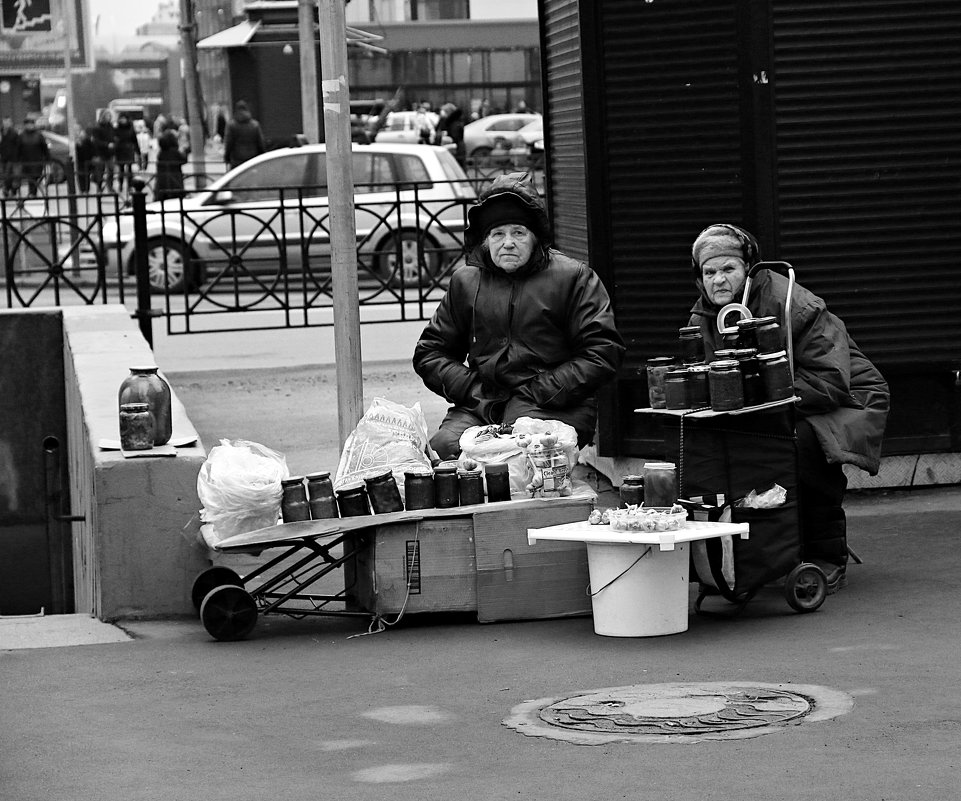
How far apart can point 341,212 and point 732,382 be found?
2.29 metres

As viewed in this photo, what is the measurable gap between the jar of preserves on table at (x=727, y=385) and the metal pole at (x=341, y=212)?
2067 mm

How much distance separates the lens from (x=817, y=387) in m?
6.57

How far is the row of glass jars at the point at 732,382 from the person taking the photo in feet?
20.4

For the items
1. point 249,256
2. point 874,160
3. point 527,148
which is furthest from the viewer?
point 527,148

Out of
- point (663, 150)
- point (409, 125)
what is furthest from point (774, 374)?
point (409, 125)

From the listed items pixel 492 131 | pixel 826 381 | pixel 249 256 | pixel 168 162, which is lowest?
pixel 826 381

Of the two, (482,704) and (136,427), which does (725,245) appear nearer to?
(482,704)

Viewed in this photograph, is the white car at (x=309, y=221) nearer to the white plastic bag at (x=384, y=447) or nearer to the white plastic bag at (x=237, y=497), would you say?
the white plastic bag at (x=384, y=447)

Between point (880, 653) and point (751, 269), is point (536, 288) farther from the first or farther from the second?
point (880, 653)

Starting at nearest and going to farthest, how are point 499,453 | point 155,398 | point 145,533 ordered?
1. point 499,453
2. point 145,533
3. point 155,398

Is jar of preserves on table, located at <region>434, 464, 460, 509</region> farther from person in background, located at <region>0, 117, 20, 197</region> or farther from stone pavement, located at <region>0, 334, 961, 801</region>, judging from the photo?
person in background, located at <region>0, 117, 20, 197</region>

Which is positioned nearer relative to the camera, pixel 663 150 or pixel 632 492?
pixel 632 492

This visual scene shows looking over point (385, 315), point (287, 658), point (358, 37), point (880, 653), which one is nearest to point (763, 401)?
point (880, 653)

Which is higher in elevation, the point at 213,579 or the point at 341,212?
the point at 341,212
